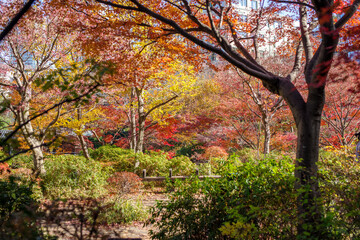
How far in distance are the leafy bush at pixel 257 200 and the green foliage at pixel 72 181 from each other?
409 cm

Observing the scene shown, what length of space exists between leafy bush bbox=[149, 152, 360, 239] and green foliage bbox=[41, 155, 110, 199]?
4.09m

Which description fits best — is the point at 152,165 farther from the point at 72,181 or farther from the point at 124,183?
the point at 72,181

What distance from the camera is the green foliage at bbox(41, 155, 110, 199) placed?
22.2 feet

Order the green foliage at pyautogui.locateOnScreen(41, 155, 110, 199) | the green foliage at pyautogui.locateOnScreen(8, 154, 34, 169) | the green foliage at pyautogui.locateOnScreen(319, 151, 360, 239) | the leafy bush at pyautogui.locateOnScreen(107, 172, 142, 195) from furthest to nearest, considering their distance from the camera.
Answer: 1. the green foliage at pyautogui.locateOnScreen(8, 154, 34, 169)
2. the green foliage at pyautogui.locateOnScreen(41, 155, 110, 199)
3. the leafy bush at pyautogui.locateOnScreen(107, 172, 142, 195)
4. the green foliage at pyautogui.locateOnScreen(319, 151, 360, 239)

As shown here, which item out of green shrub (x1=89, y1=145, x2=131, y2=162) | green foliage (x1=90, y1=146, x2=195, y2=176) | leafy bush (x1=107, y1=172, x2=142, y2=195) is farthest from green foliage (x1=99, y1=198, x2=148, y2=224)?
green shrub (x1=89, y1=145, x2=131, y2=162)

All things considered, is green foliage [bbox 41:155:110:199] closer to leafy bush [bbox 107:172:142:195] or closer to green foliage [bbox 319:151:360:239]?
leafy bush [bbox 107:172:142:195]

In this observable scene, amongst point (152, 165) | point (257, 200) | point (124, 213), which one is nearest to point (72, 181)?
point (124, 213)

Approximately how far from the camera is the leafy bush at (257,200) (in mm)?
2684

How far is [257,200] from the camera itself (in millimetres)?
3031

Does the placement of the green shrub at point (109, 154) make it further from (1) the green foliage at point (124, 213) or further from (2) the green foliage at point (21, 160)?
(1) the green foliage at point (124, 213)

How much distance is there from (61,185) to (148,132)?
634cm

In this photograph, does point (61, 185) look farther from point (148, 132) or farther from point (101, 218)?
point (148, 132)

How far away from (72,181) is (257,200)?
569 cm

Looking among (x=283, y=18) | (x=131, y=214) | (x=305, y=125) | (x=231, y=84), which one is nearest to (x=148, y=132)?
(x=231, y=84)
